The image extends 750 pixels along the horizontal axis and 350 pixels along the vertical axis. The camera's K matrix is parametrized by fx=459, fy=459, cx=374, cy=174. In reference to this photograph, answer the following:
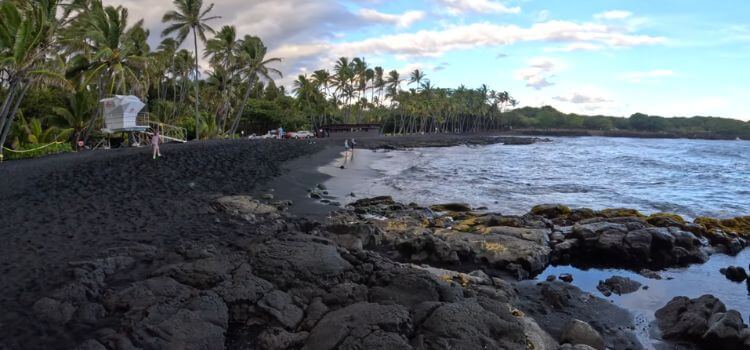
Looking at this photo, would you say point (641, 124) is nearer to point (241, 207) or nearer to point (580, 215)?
point (580, 215)

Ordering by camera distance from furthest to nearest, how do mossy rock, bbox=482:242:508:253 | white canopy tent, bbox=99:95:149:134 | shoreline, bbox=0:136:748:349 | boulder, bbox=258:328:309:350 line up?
white canopy tent, bbox=99:95:149:134, mossy rock, bbox=482:242:508:253, shoreline, bbox=0:136:748:349, boulder, bbox=258:328:309:350

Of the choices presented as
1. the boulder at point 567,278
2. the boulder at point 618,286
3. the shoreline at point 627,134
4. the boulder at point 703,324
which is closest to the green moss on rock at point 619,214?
the boulder at point 618,286

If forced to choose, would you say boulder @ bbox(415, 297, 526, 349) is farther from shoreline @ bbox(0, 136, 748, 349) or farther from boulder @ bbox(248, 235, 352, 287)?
boulder @ bbox(248, 235, 352, 287)

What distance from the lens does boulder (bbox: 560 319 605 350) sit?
6.50 m

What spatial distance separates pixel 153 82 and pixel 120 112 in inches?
615

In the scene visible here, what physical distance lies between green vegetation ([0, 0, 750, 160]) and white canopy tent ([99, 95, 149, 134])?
0.97 m

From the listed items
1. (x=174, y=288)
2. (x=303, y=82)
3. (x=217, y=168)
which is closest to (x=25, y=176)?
(x=217, y=168)

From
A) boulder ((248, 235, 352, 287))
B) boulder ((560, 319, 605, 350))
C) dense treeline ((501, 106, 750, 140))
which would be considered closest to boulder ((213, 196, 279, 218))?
boulder ((248, 235, 352, 287))

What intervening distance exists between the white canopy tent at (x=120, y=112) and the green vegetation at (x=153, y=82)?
966 millimetres

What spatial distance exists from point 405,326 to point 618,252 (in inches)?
308

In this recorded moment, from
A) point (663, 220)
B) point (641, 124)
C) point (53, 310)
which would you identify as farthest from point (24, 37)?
point (641, 124)

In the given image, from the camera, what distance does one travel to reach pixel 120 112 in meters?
32.0

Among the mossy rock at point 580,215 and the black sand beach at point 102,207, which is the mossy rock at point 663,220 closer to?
the mossy rock at point 580,215

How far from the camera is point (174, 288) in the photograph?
6805mm
